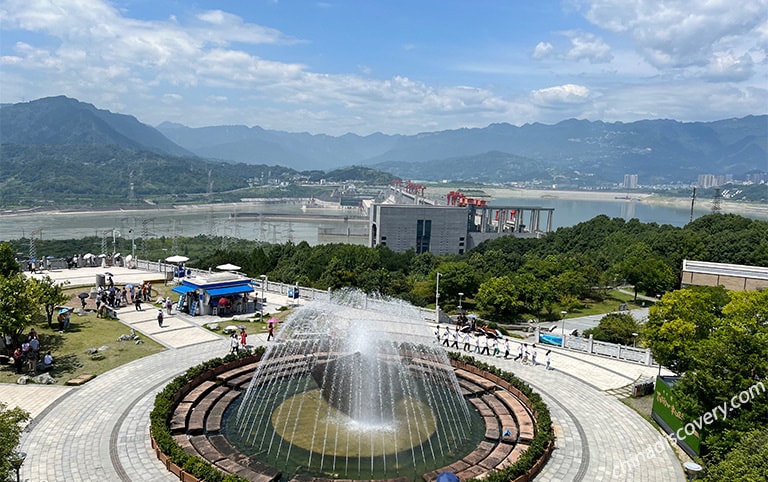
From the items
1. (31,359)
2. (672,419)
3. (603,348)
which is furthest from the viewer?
(603,348)

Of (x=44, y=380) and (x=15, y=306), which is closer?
(x=44, y=380)

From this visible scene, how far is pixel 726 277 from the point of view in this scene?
1437 inches

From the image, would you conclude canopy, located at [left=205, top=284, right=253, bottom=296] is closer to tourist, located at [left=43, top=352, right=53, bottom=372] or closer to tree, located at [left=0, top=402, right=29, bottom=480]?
tourist, located at [left=43, top=352, right=53, bottom=372]

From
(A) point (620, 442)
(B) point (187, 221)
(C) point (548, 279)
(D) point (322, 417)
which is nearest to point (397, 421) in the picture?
(D) point (322, 417)

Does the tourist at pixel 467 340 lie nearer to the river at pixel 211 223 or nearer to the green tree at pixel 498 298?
the green tree at pixel 498 298

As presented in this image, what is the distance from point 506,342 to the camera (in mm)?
23562

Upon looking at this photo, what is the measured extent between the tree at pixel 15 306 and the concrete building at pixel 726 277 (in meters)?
39.7

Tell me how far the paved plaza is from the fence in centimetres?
55

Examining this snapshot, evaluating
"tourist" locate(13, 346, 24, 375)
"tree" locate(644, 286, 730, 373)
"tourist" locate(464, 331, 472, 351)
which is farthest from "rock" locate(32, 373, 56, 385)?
"tree" locate(644, 286, 730, 373)

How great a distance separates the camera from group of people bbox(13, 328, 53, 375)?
1853cm

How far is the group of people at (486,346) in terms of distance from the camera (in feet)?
72.8

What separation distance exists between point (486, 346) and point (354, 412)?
908 cm

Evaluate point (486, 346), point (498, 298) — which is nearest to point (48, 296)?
point (486, 346)

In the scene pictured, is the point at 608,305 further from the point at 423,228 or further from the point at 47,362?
the point at 423,228
